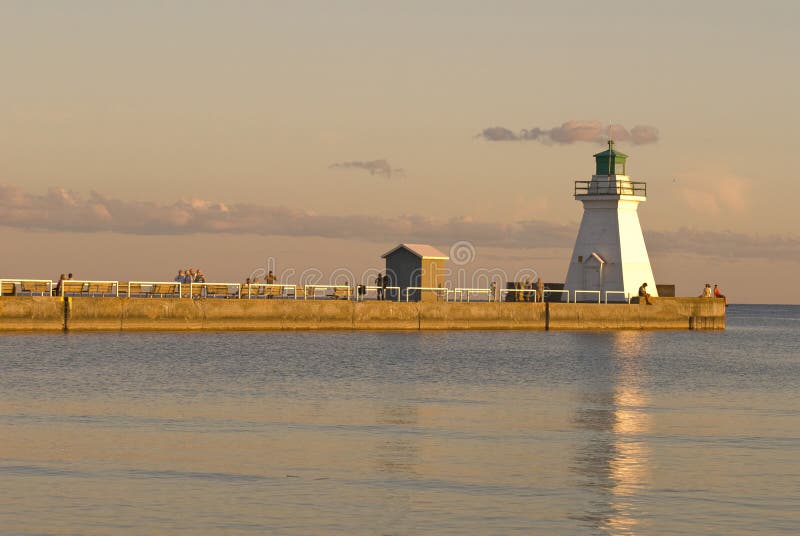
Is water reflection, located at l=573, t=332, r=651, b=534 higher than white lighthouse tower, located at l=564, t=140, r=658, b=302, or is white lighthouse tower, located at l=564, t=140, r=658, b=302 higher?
white lighthouse tower, located at l=564, t=140, r=658, b=302

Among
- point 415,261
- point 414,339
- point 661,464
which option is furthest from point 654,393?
point 415,261

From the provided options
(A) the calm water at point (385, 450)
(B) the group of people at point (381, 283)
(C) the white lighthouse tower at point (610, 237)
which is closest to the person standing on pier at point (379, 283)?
(B) the group of people at point (381, 283)

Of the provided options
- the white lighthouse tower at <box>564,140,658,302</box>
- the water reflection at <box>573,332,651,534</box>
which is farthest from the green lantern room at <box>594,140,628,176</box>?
the water reflection at <box>573,332,651,534</box>

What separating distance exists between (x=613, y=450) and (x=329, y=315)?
41382mm

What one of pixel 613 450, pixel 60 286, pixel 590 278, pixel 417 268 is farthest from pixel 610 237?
pixel 613 450

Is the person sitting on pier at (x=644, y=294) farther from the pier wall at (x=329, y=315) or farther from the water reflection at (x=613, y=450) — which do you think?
the water reflection at (x=613, y=450)

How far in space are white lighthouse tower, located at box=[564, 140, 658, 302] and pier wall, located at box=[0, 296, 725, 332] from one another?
1759mm

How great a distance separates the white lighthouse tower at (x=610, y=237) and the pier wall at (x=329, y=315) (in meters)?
1.76

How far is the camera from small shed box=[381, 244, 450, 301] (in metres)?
64.4

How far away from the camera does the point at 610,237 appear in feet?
230

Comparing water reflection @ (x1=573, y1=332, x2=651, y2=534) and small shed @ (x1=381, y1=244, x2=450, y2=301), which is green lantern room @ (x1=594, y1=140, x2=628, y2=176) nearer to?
small shed @ (x1=381, y1=244, x2=450, y2=301)

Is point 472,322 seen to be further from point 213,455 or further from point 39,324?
point 213,455

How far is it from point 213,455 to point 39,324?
116ft

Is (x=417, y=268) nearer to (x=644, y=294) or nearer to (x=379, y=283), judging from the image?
(x=379, y=283)
